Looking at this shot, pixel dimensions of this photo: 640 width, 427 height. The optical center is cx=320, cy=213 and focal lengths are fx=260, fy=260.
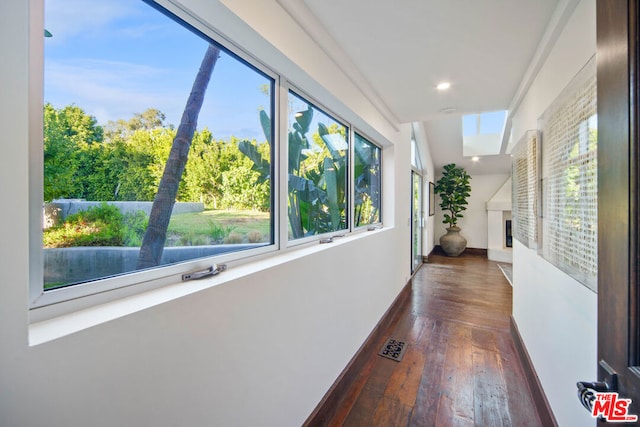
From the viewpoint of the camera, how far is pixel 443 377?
2000 mm

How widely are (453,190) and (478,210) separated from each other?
3.41 feet

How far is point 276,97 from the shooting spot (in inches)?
57.1

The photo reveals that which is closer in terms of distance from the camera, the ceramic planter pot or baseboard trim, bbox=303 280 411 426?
baseboard trim, bbox=303 280 411 426

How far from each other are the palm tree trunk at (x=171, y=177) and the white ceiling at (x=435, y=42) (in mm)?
578

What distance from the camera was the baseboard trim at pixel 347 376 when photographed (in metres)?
1.55

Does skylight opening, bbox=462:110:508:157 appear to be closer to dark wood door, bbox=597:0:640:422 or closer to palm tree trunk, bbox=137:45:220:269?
dark wood door, bbox=597:0:640:422

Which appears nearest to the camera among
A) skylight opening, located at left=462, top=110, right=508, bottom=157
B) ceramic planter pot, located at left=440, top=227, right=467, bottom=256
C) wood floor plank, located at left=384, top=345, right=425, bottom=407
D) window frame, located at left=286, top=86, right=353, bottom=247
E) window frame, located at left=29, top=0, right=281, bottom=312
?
window frame, located at left=29, top=0, right=281, bottom=312

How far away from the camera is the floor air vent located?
2.27 m

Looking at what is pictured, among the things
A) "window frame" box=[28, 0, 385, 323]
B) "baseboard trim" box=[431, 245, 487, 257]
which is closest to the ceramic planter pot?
"baseboard trim" box=[431, 245, 487, 257]

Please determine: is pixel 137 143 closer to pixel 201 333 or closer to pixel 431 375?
pixel 201 333

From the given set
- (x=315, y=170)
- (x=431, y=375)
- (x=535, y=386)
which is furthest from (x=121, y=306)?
(x=535, y=386)

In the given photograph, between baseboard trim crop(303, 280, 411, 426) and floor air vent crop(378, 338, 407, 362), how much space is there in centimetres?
7

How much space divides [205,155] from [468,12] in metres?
1.48

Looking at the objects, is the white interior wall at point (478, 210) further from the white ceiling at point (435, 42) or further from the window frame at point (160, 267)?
the window frame at point (160, 267)
